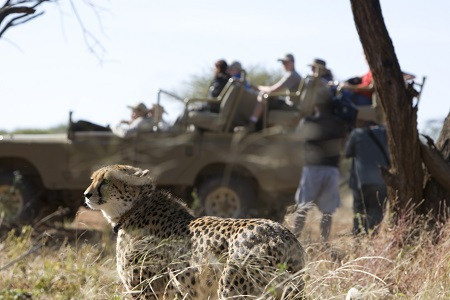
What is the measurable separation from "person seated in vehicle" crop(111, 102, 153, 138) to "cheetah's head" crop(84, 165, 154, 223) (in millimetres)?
6412

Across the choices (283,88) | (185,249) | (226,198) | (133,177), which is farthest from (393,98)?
(226,198)

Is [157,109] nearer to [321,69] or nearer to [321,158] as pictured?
[321,69]

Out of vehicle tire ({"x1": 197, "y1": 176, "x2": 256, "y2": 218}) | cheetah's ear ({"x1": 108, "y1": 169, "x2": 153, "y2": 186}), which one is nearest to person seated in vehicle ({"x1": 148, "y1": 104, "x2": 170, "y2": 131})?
vehicle tire ({"x1": 197, "y1": 176, "x2": 256, "y2": 218})

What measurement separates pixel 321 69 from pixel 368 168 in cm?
306

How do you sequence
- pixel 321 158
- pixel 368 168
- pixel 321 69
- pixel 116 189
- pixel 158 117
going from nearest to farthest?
pixel 116 189 < pixel 368 168 < pixel 321 158 < pixel 321 69 < pixel 158 117

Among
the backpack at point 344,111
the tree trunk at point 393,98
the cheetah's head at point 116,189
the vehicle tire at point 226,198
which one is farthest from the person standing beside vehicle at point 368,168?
the cheetah's head at point 116,189

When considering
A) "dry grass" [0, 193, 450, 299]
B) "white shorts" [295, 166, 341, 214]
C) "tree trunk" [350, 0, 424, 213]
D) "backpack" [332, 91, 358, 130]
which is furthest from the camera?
"backpack" [332, 91, 358, 130]

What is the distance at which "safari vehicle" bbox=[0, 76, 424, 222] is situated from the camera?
12.9 metres

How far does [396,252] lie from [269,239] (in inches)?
89.0

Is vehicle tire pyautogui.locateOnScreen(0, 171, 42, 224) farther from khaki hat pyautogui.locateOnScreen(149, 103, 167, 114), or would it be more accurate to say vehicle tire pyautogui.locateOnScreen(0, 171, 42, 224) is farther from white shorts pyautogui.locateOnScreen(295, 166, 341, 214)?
white shorts pyautogui.locateOnScreen(295, 166, 341, 214)

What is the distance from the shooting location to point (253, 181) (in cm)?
1341

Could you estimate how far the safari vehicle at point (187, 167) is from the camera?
42.2 ft

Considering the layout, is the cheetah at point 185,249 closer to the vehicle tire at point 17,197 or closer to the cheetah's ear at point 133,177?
the cheetah's ear at point 133,177

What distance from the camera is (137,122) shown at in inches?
496
